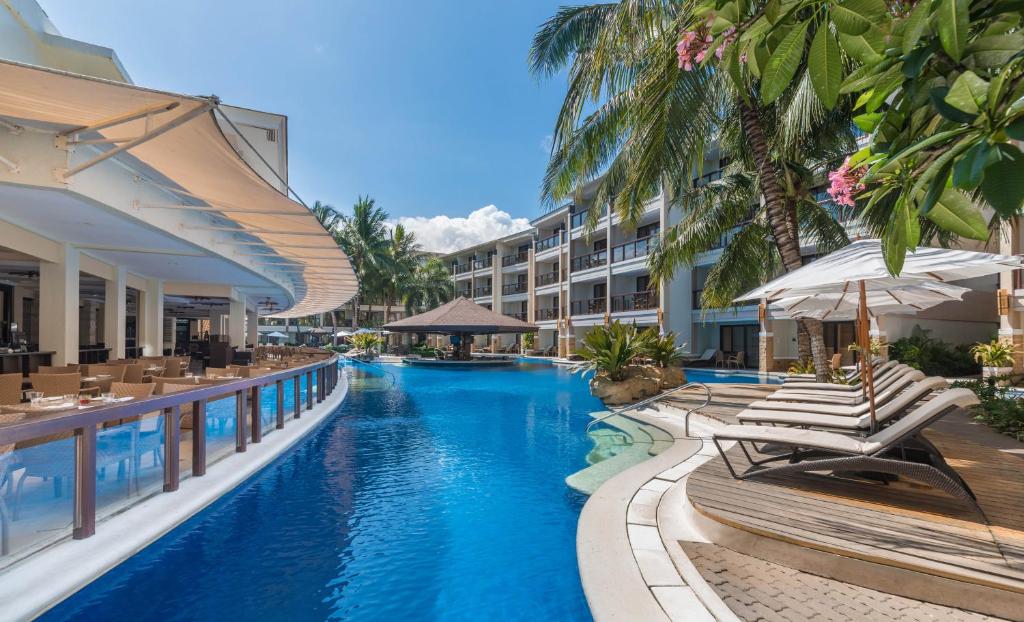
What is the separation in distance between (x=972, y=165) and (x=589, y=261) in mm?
31232

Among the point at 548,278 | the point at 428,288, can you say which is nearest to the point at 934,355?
the point at 548,278

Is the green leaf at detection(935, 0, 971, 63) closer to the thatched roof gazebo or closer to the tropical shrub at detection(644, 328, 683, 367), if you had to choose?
the tropical shrub at detection(644, 328, 683, 367)

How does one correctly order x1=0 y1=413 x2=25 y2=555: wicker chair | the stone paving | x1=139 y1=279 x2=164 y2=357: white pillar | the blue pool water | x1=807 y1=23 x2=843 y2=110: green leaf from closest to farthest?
x1=807 y1=23 x2=843 y2=110: green leaf < the stone paving < x1=0 y1=413 x2=25 y2=555: wicker chair < the blue pool water < x1=139 y1=279 x2=164 y2=357: white pillar

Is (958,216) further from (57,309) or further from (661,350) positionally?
(57,309)

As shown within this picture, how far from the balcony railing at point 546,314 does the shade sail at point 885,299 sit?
2692cm

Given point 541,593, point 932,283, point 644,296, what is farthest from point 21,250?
point 644,296

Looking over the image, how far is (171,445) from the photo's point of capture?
509 centimetres

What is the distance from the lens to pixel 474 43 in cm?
1844

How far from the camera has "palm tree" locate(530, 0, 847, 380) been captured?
7652mm

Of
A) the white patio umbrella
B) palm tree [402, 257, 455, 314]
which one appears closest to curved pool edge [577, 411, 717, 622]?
the white patio umbrella

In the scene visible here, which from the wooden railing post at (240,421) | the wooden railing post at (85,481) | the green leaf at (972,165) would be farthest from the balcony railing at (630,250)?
the green leaf at (972,165)

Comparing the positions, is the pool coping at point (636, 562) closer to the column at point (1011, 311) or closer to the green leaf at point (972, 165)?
the green leaf at point (972, 165)

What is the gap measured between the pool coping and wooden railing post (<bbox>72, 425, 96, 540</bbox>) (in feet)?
12.8

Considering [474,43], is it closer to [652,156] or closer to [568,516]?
[652,156]
